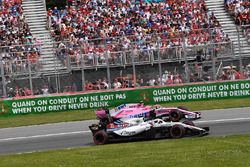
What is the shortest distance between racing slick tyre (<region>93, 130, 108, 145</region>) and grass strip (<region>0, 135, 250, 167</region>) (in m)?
0.46

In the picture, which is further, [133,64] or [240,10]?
[240,10]

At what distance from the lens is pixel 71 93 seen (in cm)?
3158

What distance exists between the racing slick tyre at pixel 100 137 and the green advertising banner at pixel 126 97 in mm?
10309

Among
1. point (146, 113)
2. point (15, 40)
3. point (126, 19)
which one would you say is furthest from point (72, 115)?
point (126, 19)

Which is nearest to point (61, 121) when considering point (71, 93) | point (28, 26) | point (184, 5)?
point (71, 93)

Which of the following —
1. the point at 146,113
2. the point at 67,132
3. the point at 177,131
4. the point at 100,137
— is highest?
the point at 146,113

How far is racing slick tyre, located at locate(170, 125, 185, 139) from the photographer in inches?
803

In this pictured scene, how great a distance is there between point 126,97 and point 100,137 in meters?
10.4

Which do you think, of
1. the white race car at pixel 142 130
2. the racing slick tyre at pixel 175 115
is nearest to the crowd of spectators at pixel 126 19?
the racing slick tyre at pixel 175 115

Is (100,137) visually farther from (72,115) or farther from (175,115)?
(72,115)

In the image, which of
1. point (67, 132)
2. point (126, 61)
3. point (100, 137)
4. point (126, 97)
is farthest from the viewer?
point (126, 61)

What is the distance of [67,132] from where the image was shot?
25.4 m

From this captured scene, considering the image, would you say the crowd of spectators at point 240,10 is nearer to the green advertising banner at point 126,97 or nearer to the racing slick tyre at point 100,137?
the green advertising banner at point 126,97

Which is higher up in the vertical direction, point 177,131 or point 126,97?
point 126,97
